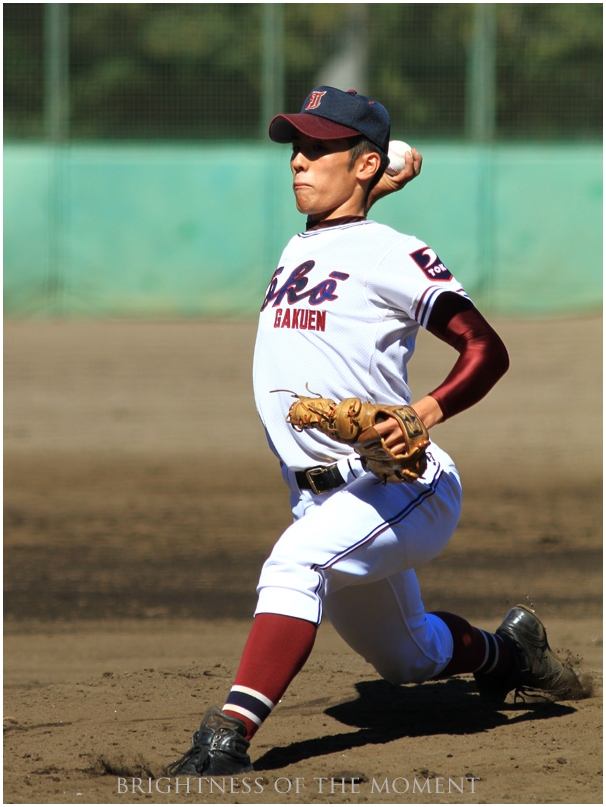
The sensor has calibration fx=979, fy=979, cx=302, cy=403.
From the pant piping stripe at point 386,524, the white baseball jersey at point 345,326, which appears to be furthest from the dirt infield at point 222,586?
the white baseball jersey at point 345,326

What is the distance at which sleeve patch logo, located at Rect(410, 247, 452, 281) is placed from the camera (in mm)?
2316

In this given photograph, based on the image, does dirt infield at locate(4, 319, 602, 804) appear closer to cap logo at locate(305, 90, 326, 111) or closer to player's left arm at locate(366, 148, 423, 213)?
player's left arm at locate(366, 148, 423, 213)

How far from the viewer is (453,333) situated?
89.4 inches

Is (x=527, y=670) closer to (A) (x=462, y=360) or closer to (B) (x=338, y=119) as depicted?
(A) (x=462, y=360)

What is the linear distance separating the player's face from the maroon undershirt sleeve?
0.43m

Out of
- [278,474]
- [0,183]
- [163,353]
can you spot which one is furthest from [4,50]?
[278,474]

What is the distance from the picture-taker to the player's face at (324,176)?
8.09ft

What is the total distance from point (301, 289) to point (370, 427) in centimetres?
50

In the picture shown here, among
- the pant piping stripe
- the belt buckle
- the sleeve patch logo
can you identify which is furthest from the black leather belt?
the sleeve patch logo

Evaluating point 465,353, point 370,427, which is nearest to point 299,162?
point 465,353

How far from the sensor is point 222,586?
15.2ft

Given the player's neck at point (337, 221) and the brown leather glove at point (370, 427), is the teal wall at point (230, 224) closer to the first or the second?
the player's neck at point (337, 221)

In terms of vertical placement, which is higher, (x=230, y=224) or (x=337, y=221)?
(x=337, y=221)

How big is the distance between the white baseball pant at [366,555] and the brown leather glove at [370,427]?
16 centimetres
